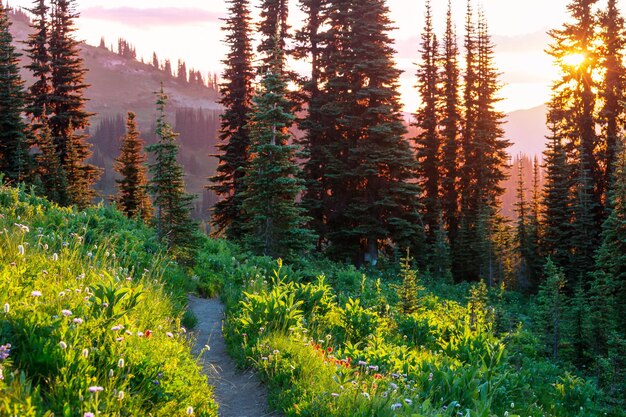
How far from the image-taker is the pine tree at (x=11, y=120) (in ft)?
106

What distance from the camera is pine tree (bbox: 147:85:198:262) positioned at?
14.9m

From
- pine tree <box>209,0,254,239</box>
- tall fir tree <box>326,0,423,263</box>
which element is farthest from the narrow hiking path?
pine tree <box>209,0,254,239</box>

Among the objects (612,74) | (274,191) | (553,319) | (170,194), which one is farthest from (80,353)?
(612,74)

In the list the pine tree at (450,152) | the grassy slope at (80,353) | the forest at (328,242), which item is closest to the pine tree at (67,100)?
the forest at (328,242)

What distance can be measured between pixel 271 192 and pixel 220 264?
15.6 ft

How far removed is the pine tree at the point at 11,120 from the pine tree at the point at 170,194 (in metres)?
20.2

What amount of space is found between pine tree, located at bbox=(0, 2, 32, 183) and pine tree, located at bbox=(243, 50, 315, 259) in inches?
780

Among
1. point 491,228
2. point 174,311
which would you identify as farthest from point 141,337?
point 491,228

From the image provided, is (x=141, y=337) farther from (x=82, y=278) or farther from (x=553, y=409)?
(x=553, y=409)

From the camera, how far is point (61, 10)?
124 feet

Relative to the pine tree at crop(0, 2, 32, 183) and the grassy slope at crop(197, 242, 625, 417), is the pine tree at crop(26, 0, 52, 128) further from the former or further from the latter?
the grassy slope at crop(197, 242, 625, 417)

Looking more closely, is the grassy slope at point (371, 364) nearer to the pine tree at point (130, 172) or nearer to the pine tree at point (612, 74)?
the pine tree at point (612, 74)

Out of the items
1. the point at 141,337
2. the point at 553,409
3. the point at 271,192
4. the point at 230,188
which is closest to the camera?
the point at 141,337

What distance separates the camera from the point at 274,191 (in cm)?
1867
